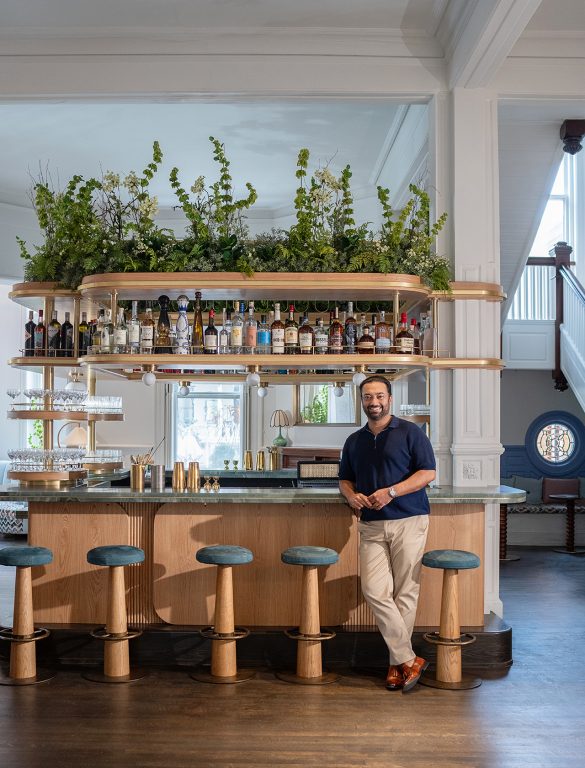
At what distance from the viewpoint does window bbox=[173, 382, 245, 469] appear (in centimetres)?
1246

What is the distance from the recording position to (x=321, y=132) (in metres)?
9.14

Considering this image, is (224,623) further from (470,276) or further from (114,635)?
(470,276)

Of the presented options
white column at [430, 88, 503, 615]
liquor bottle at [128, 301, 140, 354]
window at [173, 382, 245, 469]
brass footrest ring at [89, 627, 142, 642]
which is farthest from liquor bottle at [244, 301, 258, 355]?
window at [173, 382, 245, 469]

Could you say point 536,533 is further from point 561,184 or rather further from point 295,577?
point 295,577

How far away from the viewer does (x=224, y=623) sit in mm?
5188

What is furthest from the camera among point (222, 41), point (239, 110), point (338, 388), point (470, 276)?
point (239, 110)

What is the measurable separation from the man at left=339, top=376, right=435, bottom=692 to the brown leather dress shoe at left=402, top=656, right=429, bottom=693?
12 millimetres

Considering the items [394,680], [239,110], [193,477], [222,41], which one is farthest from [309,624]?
[239,110]

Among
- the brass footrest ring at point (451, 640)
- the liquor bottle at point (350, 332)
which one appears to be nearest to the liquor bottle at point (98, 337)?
the liquor bottle at point (350, 332)

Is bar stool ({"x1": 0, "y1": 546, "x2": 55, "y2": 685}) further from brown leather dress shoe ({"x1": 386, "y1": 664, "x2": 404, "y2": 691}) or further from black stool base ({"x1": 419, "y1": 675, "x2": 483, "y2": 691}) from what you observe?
black stool base ({"x1": 419, "y1": 675, "x2": 483, "y2": 691})

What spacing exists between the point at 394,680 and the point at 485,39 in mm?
3945

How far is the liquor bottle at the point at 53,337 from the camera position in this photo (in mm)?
6664

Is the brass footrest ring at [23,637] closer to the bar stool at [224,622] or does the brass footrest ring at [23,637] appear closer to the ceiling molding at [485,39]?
the bar stool at [224,622]

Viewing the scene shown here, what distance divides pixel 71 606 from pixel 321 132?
5609mm
